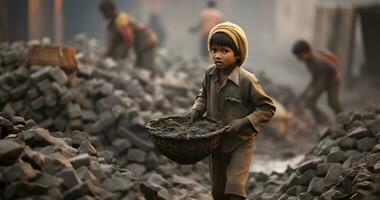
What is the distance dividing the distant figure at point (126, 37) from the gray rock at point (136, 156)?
3.78 meters

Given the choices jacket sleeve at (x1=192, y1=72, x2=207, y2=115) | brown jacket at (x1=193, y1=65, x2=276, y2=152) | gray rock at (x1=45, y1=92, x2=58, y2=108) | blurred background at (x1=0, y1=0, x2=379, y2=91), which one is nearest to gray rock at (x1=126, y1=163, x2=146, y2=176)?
gray rock at (x1=45, y1=92, x2=58, y2=108)

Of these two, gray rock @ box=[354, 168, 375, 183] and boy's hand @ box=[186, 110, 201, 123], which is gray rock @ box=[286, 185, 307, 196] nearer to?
gray rock @ box=[354, 168, 375, 183]

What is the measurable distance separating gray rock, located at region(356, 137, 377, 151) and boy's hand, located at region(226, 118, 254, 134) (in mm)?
1888

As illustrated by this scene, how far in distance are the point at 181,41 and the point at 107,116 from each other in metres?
16.8

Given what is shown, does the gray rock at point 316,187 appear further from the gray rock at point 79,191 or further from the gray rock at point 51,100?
the gray rock at point 51,100

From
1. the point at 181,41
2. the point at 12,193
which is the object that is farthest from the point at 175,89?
the point at 181,41

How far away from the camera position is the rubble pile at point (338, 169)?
4.78 metres

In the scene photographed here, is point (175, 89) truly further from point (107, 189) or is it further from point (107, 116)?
point (107, 189)

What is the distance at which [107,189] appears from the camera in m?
4.12

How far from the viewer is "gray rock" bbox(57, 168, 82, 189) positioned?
3.93 metres

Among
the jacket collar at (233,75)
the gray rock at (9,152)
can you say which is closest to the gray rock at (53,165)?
the gray rock at (9,152)

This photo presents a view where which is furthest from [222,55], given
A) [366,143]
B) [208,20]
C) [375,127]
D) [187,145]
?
[208,20]

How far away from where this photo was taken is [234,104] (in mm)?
4613

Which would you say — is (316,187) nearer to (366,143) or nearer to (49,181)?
(366,143)
